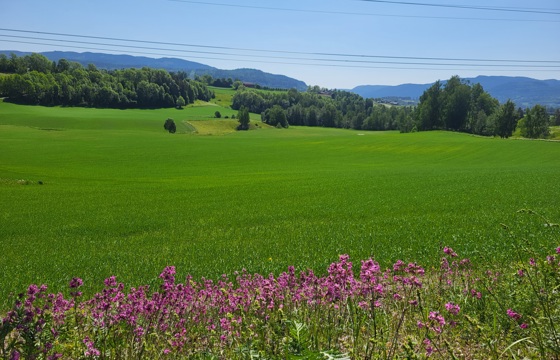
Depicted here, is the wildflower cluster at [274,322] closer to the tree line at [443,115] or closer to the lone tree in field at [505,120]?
the lone tree in field at [505,120]

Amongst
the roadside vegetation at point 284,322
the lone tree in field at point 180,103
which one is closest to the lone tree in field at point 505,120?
the roadside vegetation at point 284,322

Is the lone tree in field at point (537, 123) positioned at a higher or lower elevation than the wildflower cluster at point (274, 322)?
higher

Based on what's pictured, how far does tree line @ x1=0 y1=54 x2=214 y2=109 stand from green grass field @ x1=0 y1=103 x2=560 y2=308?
85.5 metres

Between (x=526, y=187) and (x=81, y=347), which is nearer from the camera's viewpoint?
(x=81, y=347)

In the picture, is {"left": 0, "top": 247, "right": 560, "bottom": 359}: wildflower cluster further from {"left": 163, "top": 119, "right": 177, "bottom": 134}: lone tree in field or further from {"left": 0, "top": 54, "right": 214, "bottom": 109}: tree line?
{"left": 0, "top": 54, "right": 214, "bottom": 109}: tree line

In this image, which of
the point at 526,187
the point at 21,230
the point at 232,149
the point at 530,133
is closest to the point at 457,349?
the point at 21,230

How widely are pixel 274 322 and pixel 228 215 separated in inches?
760

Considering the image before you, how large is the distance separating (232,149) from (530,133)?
270ft

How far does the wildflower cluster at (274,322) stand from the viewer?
3211mm

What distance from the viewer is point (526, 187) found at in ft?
97.7

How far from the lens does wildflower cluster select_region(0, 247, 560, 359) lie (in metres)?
3.21

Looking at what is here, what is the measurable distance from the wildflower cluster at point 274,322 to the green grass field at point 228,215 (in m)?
3.80

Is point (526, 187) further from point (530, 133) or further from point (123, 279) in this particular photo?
point (530, 133)

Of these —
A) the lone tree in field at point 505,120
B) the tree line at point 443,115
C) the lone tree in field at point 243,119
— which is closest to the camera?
the lone tree in field at point 505,120
